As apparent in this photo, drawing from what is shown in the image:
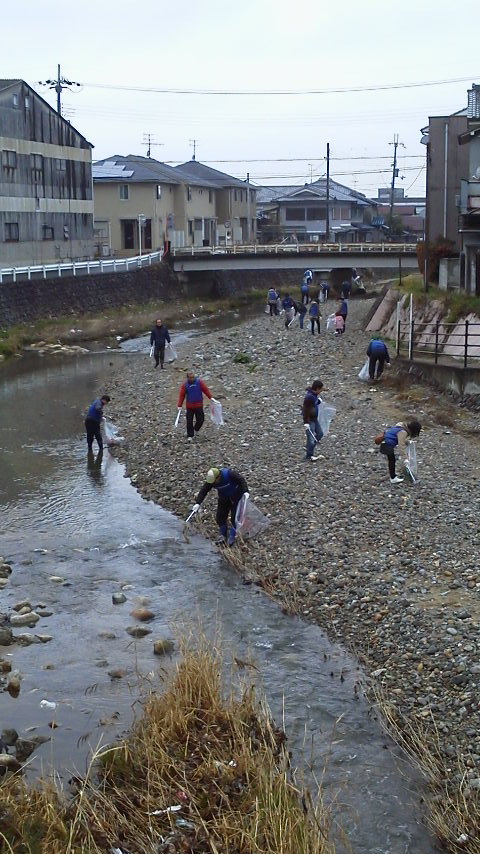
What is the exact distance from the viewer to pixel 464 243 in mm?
29859

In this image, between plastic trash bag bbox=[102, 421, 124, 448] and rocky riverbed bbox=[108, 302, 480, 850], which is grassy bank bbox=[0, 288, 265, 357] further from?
plastic trash bag bbox=[102, 421, 124, 448]

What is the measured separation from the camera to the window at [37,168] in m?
48.6

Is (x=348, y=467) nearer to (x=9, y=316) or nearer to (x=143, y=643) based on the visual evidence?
(x=143, y=643)

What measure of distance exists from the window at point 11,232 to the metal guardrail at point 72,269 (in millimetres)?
1803

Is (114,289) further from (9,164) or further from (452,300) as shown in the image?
(452,300)

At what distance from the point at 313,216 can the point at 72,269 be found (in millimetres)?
45006

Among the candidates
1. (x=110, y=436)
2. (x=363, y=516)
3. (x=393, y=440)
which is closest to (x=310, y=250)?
(x=110, y=436)

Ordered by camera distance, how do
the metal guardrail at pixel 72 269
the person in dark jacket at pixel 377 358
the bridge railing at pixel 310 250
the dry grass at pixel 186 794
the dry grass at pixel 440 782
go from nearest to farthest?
the dry grass at pixel 186 794
the dry grass at pixel 440 782
the person in dark jacket at pixel 377 358
the metal guardrail at pixel 72 269
the bridge railing at pixel 310 250

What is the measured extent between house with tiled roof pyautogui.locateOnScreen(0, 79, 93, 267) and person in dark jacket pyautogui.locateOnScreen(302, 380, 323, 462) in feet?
102

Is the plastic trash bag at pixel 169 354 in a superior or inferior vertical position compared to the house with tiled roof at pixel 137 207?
inferior

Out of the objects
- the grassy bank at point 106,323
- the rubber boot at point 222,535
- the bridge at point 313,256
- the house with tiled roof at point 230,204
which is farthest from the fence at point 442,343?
the house with tiled roof at point 230,204

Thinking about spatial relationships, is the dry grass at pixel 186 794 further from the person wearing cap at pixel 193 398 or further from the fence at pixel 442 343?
the fence at pixel 442 343

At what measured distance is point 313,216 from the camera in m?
86.6

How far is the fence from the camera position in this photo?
23.7 metres
